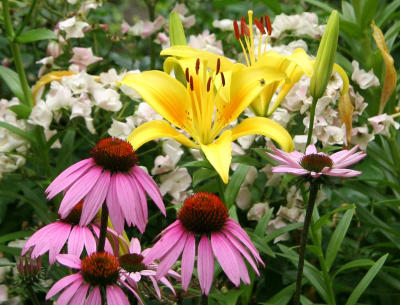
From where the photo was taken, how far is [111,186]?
73 centimetres

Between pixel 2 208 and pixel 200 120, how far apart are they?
776 millimetres

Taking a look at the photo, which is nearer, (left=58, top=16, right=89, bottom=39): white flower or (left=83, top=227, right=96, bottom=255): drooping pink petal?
(left=83, top=227, right=96, bottom=255): drooping pink petal

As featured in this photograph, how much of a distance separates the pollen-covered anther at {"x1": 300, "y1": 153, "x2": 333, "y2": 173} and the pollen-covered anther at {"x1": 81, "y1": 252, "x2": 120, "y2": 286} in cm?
27

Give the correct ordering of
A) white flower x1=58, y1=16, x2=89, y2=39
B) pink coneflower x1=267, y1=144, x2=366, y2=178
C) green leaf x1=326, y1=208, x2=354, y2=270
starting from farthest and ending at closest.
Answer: white flower x1=58, y1=16, x2=89, y2=39, green leaf x1=326, y1=208, x2=354, y2=270, pink coneflower x1=267, y1=144, x2=366, y2=178

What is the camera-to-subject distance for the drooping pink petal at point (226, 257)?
0.68m

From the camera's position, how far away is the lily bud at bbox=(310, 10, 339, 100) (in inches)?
36.4

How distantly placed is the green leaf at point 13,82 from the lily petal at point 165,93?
51 cm

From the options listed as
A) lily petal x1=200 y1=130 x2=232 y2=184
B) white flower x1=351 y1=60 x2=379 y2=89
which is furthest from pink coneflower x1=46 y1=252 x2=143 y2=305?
white flower x1=351 y1=60 x2=379 y2=89

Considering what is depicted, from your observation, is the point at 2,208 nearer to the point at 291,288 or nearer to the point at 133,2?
the point at 291,288

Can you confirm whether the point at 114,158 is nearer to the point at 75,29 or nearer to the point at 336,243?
the point at 336,243

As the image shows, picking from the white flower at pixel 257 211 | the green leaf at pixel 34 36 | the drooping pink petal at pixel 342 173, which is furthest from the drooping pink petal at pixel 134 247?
the green leaf at pixel 34 36

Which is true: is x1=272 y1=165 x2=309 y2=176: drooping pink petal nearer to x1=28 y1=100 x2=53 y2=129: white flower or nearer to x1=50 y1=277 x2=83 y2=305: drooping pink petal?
x1=50 y1=277 x2=83 y2=305: drooping pink petal

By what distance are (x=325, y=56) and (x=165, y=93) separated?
0.26m

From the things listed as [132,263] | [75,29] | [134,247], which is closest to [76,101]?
[75,29]
